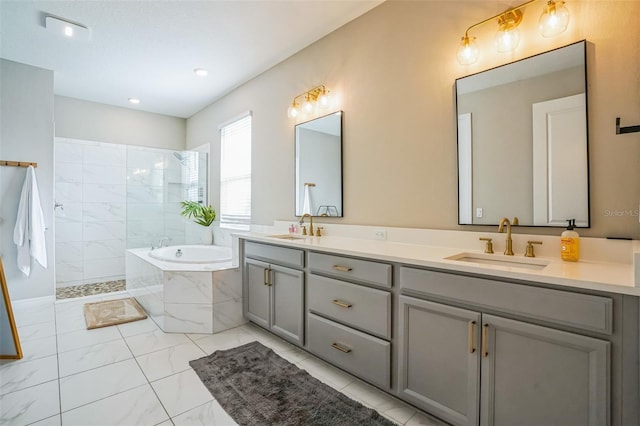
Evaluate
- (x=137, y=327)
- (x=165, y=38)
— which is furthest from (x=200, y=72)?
(x=137, y=327)

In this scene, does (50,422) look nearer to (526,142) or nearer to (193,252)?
(193,252)

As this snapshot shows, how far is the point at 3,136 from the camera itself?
3305 mm

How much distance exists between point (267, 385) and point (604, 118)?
2.34m

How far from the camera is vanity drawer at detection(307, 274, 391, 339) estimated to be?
173 cm

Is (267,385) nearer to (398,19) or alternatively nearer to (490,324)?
(490,324)

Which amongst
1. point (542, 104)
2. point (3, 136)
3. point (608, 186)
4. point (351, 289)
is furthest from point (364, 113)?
point (3, 136)

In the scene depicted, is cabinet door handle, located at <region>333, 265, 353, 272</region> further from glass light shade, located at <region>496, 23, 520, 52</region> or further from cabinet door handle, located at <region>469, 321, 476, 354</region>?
glass light shade, located at <region>496, 23, 520, 52</region>

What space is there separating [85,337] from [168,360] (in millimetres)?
994

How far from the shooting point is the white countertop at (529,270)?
1092 millimetres

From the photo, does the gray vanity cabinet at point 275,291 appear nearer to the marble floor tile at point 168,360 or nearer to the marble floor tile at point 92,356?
the marble floor tile at point 168,360

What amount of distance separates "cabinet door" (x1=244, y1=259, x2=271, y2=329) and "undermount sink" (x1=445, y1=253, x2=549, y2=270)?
1.52 meters

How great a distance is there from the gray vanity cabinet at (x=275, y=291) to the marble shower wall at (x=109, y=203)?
240 cm

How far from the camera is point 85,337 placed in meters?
2.64

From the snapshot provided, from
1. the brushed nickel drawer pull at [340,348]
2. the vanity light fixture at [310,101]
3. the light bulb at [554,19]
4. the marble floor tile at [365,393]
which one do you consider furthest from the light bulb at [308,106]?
the marble floor tile at [365,393]
